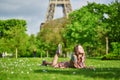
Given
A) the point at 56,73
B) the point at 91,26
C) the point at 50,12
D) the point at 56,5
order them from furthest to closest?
the point at 56,5, the point at 50,12, the point at 91,26, the point at 56,73

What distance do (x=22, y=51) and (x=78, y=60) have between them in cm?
4971

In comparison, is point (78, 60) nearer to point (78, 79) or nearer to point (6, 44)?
point (78, 79)

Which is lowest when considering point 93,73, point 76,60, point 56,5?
point 93,73

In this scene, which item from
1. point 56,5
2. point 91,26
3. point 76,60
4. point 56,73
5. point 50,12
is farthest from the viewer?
point 56,5

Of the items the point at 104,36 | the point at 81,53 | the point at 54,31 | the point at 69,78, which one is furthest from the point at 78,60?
the point at 54,31

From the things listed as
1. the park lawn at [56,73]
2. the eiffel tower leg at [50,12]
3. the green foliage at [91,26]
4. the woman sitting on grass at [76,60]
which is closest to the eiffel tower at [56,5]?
the eiffel tower leg at [50,12]

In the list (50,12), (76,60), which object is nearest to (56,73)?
(76,60)

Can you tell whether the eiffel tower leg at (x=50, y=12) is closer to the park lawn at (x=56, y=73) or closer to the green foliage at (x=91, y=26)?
the green foliage at (x=91, y=26)

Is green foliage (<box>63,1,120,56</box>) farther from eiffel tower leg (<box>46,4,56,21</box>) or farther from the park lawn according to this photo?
the park lawn

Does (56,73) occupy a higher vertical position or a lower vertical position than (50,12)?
lower

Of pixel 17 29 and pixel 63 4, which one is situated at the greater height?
pixel 63 4

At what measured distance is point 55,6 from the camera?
355ft

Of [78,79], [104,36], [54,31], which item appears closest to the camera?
[78,79]

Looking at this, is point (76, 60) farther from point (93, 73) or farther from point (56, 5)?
point (56, 5)
